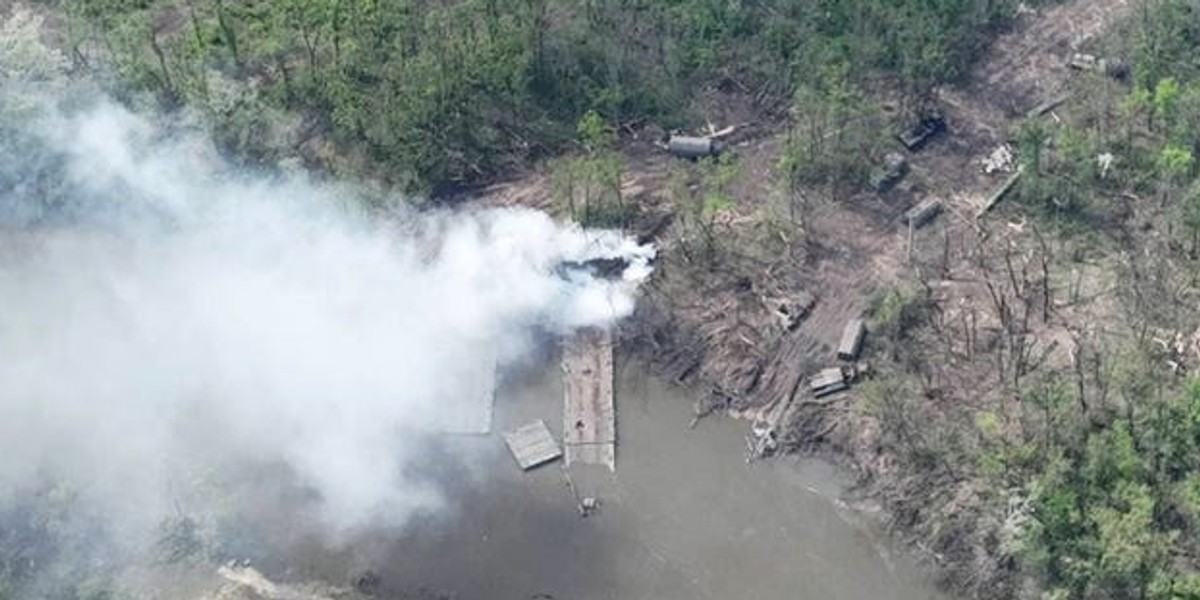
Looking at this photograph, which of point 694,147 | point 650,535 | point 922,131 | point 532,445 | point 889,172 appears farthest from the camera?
point 922,131

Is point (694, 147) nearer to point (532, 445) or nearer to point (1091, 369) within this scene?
point (532, 445)

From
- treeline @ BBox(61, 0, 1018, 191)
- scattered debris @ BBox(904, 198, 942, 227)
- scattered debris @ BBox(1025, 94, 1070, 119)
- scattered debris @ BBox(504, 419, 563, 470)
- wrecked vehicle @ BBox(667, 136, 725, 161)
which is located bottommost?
scattered debris @ BBox(504, 419, 563, 470)

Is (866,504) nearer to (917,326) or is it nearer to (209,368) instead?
(917,326)

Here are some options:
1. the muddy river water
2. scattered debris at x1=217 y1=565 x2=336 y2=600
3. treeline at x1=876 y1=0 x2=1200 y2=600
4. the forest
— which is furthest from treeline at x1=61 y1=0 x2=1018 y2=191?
scattered debris at x1=217 y1=565 x2=336 y2=600

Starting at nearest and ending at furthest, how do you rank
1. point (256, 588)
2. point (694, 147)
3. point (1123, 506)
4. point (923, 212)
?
1. point (1123, 506)
2. point (256, 588)
3. point (923, 212)
4. point (694, 147)

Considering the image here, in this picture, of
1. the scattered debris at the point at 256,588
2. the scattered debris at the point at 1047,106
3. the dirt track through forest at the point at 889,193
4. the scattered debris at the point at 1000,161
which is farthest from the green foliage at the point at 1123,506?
the scattered debris at the point at 256,588

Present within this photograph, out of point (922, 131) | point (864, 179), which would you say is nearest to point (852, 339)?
point (864, 179)

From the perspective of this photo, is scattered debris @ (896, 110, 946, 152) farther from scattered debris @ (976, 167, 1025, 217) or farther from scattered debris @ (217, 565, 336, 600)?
scattered debris @ (217, 565, 336, 600)
